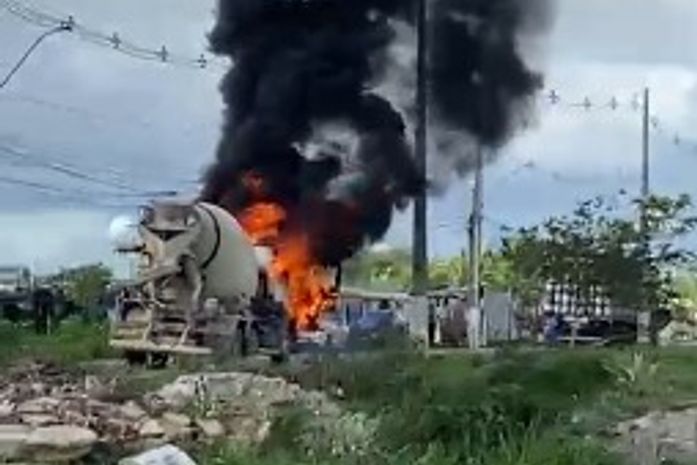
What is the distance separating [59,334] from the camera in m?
40.8

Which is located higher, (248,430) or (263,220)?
(263,220)

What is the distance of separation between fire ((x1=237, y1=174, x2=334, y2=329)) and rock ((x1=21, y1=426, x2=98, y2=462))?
2286 centimetres

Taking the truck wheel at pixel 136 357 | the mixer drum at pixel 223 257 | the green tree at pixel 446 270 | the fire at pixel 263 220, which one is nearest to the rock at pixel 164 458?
the truck wheel at pixel 136 357

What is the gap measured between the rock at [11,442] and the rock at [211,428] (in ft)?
5.84

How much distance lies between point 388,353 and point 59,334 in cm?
2168

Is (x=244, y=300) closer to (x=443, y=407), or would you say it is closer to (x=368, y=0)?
A: (x=368, y=0)

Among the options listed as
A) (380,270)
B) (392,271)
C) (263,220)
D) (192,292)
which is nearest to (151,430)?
(192,292)

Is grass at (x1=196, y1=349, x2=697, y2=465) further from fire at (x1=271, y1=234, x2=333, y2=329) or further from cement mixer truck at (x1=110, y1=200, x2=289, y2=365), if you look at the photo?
fire at (x1=271, y1=234, x2=333, y2=329)

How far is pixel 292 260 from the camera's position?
40.0 m

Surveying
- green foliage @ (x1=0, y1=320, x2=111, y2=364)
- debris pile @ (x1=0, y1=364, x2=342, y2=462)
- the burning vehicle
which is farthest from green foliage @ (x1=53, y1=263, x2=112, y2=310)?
debris pile @ (x1=0, y1=364, x2=342, y2=462)

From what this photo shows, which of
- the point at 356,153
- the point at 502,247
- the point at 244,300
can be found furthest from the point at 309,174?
the point at 502,247

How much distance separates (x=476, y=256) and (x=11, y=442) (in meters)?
39.8

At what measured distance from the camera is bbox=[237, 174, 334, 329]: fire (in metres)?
39.4

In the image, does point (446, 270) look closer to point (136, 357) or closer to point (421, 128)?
point (421, 128)
